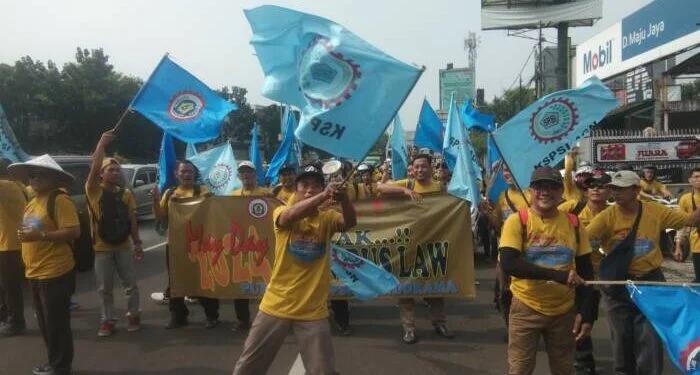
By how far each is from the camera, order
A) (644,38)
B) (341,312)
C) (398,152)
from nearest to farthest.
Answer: (341,312)
(398,152)
(644,38)

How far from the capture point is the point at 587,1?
126 feet

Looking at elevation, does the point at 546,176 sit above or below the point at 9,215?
above

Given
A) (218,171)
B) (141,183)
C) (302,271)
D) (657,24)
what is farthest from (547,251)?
(657,24)

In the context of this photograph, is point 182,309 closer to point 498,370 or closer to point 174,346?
point 174,346

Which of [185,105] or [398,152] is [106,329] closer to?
[185,105]

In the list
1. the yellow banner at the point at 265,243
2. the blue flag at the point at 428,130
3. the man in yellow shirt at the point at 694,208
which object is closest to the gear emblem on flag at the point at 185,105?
the yellow banner at the point at 265,243

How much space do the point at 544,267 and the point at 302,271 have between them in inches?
55.2

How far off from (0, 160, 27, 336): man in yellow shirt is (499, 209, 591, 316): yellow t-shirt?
489cm

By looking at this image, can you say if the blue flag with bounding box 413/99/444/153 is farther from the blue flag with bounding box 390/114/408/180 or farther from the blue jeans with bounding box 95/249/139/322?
the blue jeans with bounding box 95/249/139/322

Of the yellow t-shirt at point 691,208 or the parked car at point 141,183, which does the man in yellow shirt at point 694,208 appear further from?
the parked car at point 141,183

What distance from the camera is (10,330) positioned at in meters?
6.18

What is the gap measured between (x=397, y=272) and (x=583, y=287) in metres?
2.84

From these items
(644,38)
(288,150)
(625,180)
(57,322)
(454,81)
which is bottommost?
(57,322)

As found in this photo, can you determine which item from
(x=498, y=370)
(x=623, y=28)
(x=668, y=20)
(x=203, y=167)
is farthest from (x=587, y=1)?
(x=498, y=370)
